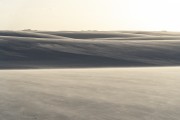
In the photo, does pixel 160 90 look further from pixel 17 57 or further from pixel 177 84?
pixel 17 57

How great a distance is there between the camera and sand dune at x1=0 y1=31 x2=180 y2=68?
19478 millimetres

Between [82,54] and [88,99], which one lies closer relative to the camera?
[88,99]

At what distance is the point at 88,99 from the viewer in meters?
7.25

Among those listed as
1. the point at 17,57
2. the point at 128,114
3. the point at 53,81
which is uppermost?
the point at 17,57

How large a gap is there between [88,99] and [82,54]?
1475 cm

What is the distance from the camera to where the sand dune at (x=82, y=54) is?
19478 mm

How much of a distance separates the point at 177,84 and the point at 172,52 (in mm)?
13268

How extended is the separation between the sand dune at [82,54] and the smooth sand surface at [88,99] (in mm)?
9029

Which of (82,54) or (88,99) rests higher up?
(82,54)

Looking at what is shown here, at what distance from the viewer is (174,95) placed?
313 inches

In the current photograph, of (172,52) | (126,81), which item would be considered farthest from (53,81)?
(172,52)

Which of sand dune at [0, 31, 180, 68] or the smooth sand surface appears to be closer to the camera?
the smooth sand surface

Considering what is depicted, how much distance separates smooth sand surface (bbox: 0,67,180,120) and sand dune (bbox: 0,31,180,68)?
9.03 m

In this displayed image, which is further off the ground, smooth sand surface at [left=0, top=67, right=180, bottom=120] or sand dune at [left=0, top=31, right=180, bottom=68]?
sand dune at [left=0, top=31, right=180, bottom=68]
